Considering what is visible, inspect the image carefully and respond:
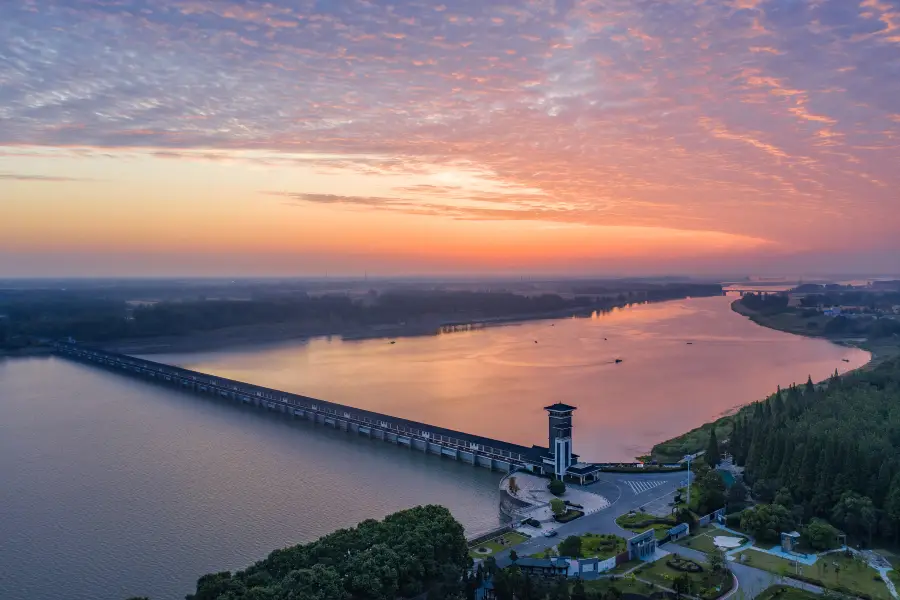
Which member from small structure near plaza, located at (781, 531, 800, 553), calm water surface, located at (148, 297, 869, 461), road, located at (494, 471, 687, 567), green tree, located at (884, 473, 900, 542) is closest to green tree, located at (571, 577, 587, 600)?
road, located at (494, 471, 687, 567)

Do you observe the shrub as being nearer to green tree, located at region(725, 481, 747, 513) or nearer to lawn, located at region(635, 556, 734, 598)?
lawn, located at region(635, 556, 734, 598)

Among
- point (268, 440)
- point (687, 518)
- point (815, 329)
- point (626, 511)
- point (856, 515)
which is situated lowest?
point (268, 440)

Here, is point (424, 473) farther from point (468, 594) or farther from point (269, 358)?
point (269, 358)

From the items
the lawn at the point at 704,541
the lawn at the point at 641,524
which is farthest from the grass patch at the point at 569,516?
the lawn at the point at 704,541

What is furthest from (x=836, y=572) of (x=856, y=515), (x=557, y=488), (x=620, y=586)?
(x=557, y=488)

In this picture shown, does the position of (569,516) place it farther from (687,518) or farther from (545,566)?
(545,566)

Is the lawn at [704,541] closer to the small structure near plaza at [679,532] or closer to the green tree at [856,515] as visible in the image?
the small structure near plaza at [679,532]
